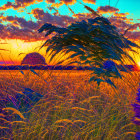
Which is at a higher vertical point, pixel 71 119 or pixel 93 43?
pixel 93 43

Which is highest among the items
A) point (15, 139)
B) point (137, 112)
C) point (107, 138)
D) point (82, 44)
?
point (82, 44)

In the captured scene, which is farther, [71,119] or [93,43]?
[93,43]

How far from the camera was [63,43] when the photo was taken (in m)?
1.91

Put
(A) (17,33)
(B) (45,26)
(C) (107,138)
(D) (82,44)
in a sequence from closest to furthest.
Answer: (C) (107,138) < (B) (45,26) < (D) (82,44) < (A) (17,33)

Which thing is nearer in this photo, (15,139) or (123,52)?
(15,139)

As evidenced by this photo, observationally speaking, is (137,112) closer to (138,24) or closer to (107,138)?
(107,138)

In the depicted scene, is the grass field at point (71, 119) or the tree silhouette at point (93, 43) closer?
the grass field at point (71, 119)

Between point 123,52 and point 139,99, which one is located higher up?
point 123,52

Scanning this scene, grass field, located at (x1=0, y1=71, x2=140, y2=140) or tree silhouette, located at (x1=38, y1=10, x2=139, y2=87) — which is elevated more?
tree silhouette, located at (x1=38, y1=10, x2=139, y2=87)

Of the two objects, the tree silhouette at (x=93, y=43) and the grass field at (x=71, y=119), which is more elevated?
the tree silhouette at (x=93, y=43)

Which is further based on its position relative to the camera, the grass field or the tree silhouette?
the tree silhouette

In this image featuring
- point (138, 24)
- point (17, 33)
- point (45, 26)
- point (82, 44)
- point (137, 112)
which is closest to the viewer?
point (137, 112)

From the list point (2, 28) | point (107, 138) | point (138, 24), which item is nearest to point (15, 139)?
point (107, 138)

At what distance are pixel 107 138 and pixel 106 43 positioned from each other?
995mm
